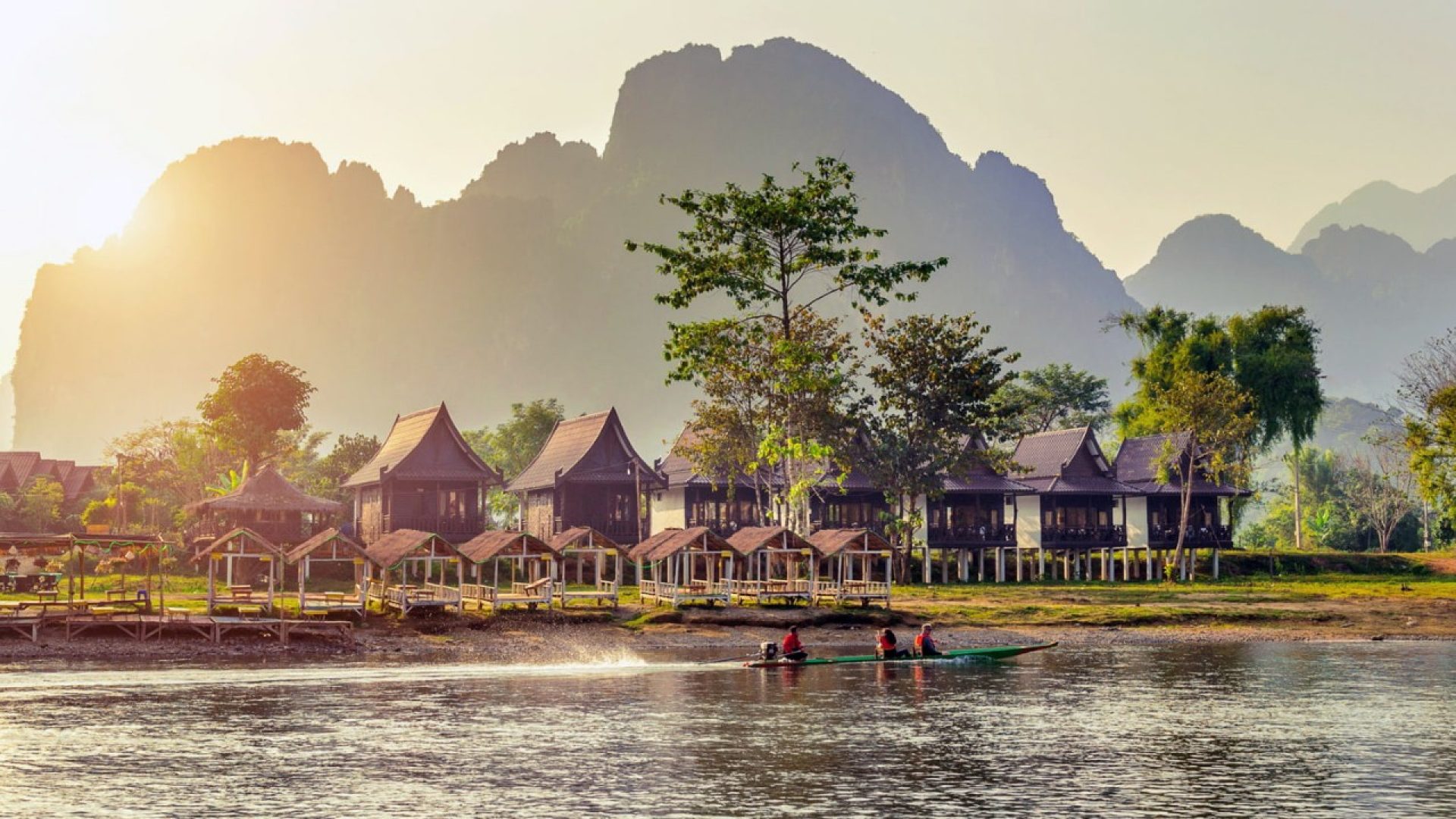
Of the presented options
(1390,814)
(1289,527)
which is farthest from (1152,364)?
(1390,814)

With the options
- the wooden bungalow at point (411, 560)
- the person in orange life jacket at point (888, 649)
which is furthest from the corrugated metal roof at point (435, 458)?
the person in orange life jacket at point (888, 649)

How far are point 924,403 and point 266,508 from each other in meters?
31.5

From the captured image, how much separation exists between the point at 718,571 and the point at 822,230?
681 inches

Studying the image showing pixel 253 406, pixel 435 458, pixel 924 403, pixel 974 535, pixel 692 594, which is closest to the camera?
pixel 692 594

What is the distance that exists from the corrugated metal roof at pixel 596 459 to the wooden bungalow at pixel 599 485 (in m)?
0.04

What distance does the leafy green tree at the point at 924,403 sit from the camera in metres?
69.5

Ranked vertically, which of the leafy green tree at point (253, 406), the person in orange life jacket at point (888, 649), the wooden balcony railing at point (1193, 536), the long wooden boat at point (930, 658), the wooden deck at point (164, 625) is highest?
the leafy green tree at point (253, 406)

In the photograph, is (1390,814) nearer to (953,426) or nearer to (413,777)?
(413,777)

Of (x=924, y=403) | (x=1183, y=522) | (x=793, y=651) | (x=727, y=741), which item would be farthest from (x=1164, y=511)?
(x=727, y=741)

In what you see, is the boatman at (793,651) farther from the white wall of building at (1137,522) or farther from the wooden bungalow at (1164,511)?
the white wall of building at (1137,522)

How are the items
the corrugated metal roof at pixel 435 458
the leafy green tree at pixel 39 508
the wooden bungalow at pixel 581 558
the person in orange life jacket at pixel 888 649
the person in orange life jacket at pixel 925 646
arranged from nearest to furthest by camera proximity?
1. the person in orange life jacket at pixel 888 649
2. the person in orange life jacket at pixel 925 646
3. the wooden bungalow at pixel 581 558
4. the corrugated metal roof at pixel 435 458
5. the leafy green tree at pixel 39 508

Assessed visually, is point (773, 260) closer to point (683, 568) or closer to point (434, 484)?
point (683, 568)

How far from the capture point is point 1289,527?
113 m

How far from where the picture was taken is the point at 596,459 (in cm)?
7538
